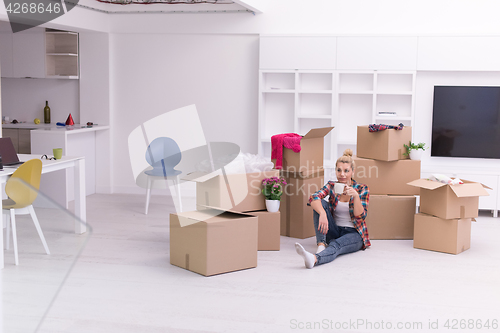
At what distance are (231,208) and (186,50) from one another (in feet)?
9.66

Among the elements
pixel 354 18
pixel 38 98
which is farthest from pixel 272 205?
pixel 38 98

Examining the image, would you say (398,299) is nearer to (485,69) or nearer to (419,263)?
(419,263)

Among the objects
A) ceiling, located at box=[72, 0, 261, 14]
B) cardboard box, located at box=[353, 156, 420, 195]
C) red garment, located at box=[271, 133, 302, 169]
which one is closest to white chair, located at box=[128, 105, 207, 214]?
ceiling, located at box=[72, 0, 261, 14]

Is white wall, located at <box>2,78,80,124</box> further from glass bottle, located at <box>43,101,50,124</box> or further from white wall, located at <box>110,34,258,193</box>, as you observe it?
white wall, located at <box>110,34,258,193</box>

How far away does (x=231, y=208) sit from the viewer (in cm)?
395

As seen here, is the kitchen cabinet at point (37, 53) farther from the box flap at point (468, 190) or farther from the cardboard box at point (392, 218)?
the box flap at point (468, 190)

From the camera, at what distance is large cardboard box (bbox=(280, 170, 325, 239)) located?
4.43 metres

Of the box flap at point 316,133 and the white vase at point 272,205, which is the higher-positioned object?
the box flap at point 316,133

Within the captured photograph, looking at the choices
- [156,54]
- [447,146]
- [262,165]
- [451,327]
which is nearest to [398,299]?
[451,327]

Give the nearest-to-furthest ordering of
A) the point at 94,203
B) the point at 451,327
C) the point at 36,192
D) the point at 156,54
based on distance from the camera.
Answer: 1. the point at 36,192
2. the point at 451,327
3. the point at 94,203
4. the point at 156,54

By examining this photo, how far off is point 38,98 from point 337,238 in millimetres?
4570

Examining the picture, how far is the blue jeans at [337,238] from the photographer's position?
3.81m

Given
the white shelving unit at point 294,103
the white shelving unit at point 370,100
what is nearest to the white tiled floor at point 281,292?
the white shelving unit at point 370,100

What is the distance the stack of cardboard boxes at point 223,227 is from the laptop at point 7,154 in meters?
1.36
